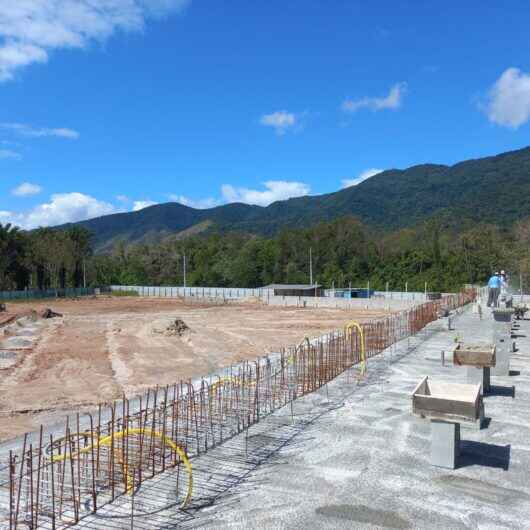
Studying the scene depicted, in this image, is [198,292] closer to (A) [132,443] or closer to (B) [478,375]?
(B) [478,375]

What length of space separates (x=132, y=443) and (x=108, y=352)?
14.3 m

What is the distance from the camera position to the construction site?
6.29 metres

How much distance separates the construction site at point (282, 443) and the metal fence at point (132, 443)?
4cm

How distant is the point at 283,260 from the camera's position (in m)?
79.3

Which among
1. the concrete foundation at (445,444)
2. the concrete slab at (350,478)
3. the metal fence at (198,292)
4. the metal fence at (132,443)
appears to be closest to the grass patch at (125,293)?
the metal fence at (198,292)

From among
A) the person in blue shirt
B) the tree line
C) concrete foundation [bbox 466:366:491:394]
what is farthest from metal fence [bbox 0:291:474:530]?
the tree line

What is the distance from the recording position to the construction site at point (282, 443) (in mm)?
6285

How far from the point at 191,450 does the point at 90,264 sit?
80704 millimetres

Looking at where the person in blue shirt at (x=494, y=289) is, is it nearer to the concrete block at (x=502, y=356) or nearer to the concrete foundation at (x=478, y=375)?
the concrete block at (x=502, y=356)

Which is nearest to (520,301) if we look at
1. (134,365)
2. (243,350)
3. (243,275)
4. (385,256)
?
(243,350)

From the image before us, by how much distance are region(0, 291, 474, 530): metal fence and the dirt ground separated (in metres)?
2.51

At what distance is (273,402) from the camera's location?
10930 mm

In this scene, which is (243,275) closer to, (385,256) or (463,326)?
(385,256)

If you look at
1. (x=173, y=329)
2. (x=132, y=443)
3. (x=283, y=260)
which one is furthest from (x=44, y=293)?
(x=132, y=443)
